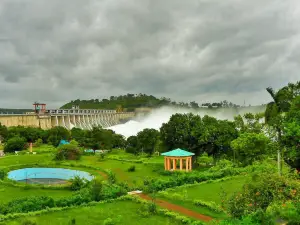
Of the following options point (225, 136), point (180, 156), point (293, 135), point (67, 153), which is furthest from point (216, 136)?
point (67, 153)

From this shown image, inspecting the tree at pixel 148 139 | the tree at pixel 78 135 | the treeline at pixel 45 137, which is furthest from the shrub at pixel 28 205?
the tree at pixel 78 135

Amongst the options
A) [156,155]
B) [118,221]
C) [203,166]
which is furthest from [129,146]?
[118,221]

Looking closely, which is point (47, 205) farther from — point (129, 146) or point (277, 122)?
point (129, 146)

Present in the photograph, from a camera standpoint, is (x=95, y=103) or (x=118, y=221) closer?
(x=118, y=221)

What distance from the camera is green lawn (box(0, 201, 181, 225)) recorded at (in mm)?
17203

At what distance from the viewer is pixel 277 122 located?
21984 millimetres

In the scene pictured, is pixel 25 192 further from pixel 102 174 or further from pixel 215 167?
pixel 215 167

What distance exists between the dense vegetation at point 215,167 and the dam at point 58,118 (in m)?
35.3

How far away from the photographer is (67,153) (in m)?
42.8

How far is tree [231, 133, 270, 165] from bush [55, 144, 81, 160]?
21.1 m

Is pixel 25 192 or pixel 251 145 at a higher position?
pixel 251 145

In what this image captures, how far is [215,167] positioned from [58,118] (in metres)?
81.4

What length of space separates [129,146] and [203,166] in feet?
66.4

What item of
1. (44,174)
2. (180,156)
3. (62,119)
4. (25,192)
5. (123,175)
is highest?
(62,119)
